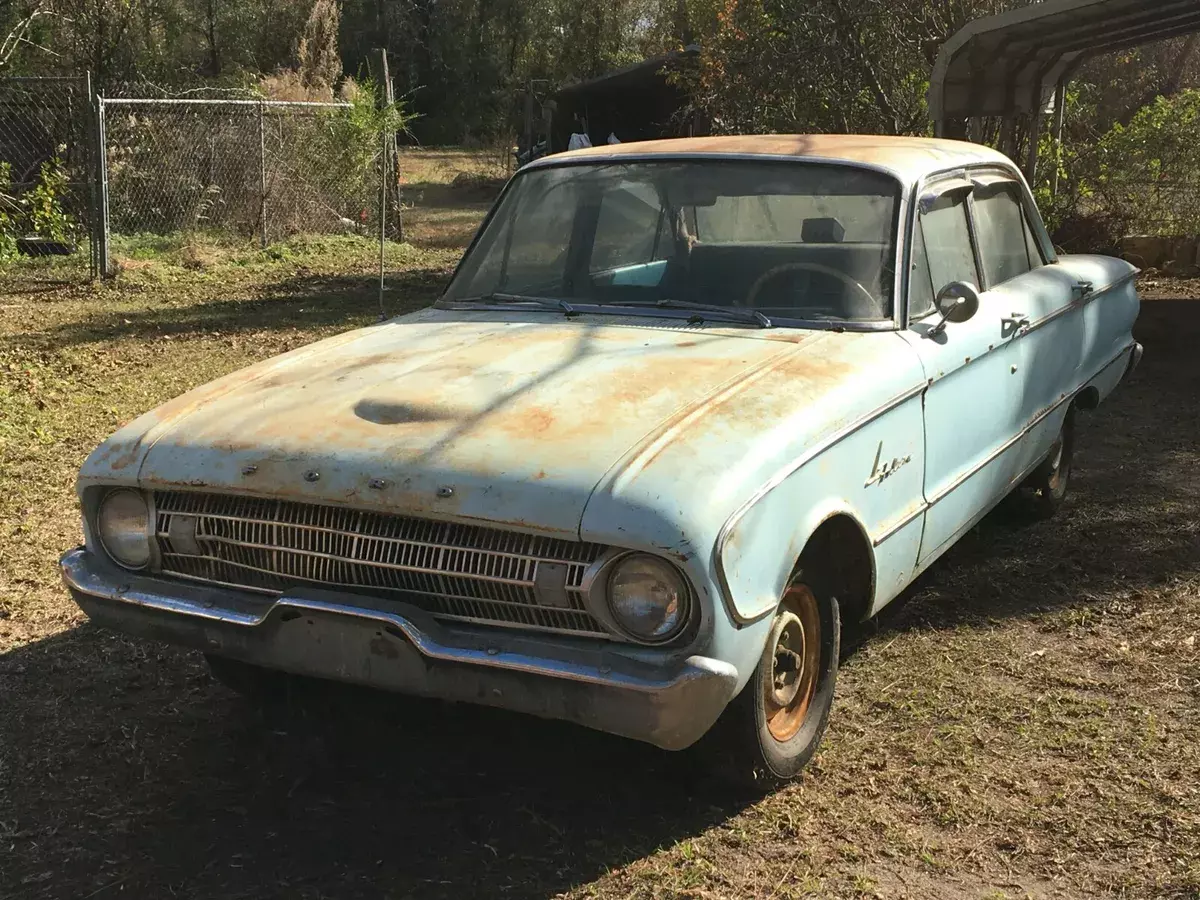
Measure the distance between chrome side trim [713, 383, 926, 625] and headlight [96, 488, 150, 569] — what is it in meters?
1.56

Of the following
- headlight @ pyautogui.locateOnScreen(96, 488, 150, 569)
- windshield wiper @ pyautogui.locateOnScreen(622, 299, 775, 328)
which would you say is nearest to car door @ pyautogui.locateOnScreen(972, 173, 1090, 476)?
windshield wiper @ pyautogui.locateOnScreen(622, 299, 775, 328)

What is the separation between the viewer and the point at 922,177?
4.30 m

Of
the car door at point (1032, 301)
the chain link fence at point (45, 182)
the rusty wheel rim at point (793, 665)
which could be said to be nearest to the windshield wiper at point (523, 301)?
the rusty wheel rim at point (793, 665)

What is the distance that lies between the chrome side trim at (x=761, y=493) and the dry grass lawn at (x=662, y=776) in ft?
2.39

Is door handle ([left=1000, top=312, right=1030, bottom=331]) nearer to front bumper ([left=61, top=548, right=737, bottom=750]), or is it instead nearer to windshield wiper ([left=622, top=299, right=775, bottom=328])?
windshield wiper ([left=622, top=299, right=775, bottom=328])

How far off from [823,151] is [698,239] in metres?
0.55

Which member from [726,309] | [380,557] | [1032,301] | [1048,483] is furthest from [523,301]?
[1048,483]

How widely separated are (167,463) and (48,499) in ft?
10.1

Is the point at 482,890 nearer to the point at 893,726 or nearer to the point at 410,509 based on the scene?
the point at 410,509

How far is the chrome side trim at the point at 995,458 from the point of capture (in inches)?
142

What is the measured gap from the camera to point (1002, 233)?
5.06 metres

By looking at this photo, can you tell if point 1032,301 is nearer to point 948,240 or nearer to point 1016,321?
point 1016,321

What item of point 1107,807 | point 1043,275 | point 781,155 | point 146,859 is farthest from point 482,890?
point 1043,275

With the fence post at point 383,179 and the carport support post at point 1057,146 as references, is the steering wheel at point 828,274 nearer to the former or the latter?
the fence post at point 383,179
